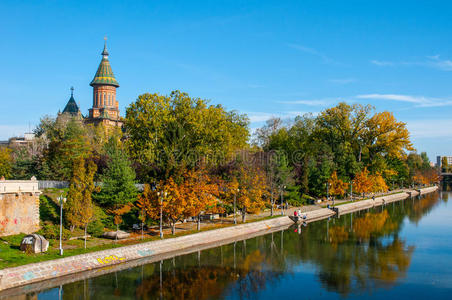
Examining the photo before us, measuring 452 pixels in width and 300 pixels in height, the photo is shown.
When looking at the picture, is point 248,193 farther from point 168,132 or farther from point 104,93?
point 104,93

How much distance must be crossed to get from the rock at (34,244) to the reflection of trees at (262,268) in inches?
214

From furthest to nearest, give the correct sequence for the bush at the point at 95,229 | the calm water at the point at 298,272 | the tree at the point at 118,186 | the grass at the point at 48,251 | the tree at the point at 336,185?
the tree at the point at 336,185 < the tree at the point at 118,186 < the bush at the point at 95,229 < the grass at the point at 48,251 < the calm water at the point at 298,272

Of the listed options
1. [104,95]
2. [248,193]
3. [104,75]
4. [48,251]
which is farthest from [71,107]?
[48,251]

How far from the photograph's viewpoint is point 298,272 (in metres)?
31.8

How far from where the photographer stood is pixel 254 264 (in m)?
34.4

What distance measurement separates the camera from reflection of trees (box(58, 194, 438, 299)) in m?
27.0

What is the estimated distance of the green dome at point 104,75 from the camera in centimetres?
12181

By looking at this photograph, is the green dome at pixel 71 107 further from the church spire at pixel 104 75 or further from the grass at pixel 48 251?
the grass at pixel 48 251

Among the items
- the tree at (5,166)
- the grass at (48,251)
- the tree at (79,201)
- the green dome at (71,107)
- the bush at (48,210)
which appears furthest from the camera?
the green dome at (71,107)

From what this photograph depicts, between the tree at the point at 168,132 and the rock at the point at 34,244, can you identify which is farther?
the tree at the point at 168,132

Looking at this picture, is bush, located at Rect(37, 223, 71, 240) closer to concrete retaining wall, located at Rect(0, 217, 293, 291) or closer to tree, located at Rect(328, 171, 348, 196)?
concrete retaining wall, located at Rect(0, 217, 293, 291)

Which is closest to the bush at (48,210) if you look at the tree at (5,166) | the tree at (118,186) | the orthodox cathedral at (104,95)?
the tree at (118,186)

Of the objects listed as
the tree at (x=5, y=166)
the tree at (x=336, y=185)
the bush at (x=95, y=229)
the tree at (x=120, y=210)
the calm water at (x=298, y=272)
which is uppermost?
the tree at (x=5, y=166)

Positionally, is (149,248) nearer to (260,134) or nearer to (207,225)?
(207,225)
